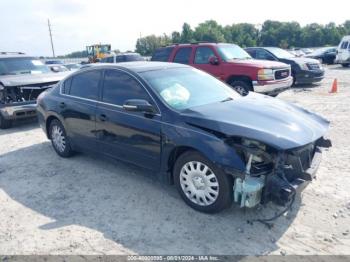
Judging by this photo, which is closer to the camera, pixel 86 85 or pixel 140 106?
pixel 140 106

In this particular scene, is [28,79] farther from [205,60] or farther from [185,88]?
[185,88]

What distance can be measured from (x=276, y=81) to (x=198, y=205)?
680 centimetres

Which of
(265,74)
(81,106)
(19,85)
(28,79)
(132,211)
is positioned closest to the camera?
(132,211)

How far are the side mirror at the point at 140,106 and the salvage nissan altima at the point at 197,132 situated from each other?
0.04ft

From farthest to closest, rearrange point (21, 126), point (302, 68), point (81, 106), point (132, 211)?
point (302, 68) → point (21, 126) → point (81, 106) → point (132, 211)

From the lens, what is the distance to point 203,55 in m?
10.2

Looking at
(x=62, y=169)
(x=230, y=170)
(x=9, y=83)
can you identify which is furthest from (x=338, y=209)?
(x=9, y=83)

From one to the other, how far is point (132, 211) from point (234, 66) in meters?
6.74

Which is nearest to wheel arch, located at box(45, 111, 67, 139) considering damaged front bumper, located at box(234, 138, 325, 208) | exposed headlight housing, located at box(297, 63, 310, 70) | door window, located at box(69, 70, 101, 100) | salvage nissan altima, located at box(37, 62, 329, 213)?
salvage nissan altima, located at box(37, 62, 329, 213)

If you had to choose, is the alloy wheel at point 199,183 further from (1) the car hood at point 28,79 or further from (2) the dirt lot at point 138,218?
(1) the car hood at point 28,79

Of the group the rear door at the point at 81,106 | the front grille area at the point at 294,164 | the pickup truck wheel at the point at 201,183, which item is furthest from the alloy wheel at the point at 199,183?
the rear door at the point at 81,106

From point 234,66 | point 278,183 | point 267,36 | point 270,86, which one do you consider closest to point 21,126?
point 234,66

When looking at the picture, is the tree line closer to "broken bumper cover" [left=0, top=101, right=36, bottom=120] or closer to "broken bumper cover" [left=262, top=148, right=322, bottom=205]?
"broken bumper cover" [left=0, top=101, right=36, bottom=120]

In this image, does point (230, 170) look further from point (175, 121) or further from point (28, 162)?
point (28, 162)
